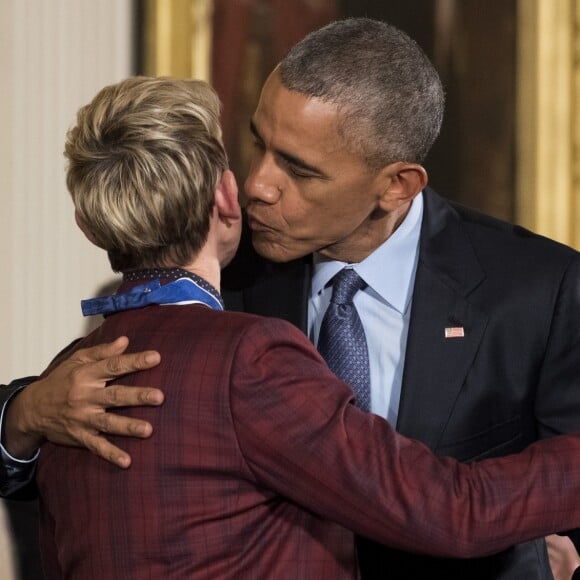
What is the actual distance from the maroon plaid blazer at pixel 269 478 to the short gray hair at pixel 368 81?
653mm

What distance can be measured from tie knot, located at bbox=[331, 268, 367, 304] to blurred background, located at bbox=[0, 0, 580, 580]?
1.19 metres

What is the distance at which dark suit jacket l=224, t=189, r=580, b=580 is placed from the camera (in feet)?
6.95

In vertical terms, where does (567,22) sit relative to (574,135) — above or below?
above

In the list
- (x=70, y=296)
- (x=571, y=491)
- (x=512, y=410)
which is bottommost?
(x=70, y=296)

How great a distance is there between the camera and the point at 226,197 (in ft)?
5.62

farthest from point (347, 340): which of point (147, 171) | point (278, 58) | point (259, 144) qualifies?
point (278, 58)

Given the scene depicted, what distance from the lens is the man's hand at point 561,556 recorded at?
7.98 feet

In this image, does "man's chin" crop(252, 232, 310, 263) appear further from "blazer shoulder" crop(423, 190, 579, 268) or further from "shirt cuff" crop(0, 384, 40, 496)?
"shirt cuff" crop(0, 384, 40, 496)

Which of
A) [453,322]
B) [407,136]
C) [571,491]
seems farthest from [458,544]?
[407,136]

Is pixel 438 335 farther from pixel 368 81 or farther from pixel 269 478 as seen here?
pixel 269 478

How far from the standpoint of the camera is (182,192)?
65.2 inches

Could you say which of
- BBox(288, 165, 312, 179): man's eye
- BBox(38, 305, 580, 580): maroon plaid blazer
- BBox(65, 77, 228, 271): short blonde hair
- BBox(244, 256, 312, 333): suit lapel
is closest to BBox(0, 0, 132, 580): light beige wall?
BBox(244, 256, 312, 333): suit lapel

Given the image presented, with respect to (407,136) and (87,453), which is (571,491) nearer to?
(87,453)

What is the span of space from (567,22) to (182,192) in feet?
6.92
